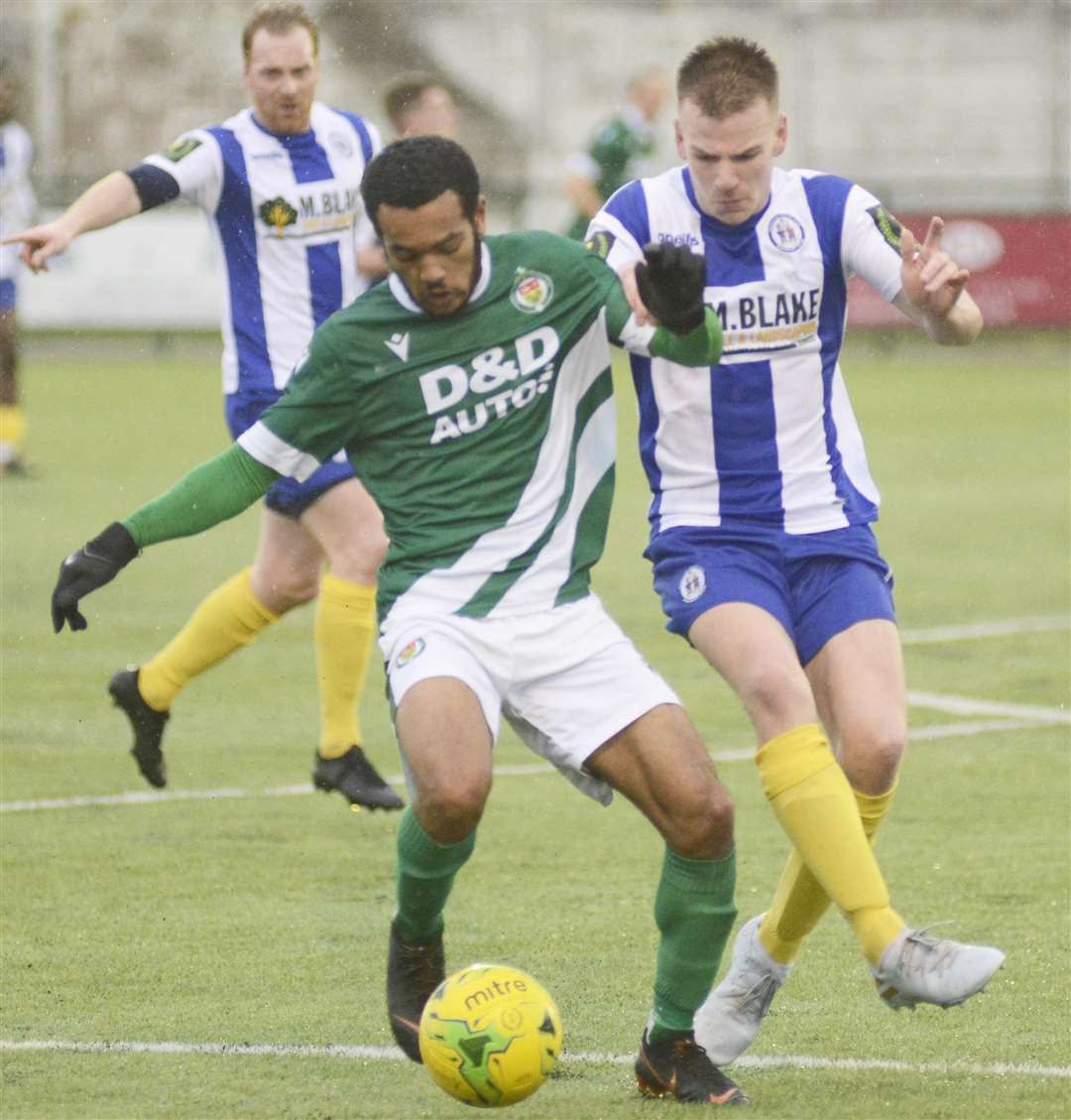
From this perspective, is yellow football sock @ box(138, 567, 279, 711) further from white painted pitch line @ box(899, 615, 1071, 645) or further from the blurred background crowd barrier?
the blurred background crowd barrier

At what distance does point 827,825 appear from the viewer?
14.5 feet

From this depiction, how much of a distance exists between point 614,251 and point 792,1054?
5.74 feet

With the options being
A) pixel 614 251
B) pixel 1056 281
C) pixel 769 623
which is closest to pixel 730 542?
pixel 769 623

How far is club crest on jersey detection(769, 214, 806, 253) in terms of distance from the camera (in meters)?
4.94

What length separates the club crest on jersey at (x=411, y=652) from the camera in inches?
176

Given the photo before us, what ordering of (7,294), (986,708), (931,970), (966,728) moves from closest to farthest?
(931,970), (966,728), (986,708), (7,294)

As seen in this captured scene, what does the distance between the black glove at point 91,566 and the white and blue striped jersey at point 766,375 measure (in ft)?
3.86

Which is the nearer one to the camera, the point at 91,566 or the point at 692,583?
the point at 91,566

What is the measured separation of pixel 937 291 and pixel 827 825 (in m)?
1.12

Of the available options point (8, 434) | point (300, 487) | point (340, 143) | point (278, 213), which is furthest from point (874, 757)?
point (8, 434)

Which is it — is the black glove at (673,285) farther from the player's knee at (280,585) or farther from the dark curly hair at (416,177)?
the player's knee at (280,585)

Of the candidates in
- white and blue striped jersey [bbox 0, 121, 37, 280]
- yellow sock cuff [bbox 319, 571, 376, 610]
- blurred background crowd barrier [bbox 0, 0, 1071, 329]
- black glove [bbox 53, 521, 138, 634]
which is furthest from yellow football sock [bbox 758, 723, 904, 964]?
blurred background crowd barrier [bbox 0, 0, 1071, 329]

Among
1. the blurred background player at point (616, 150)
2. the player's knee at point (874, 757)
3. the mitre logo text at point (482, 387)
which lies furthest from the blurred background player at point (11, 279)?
the player's knee at point (874, 757)

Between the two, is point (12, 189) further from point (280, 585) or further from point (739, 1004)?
point (739, 1004)
